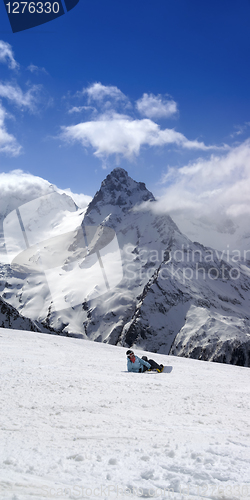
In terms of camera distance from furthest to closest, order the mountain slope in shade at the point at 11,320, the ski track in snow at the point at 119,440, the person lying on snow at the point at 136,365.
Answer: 1. the mountain slope in shade at the point at 11,320
2. the person lying on snow at the point at 136,365
3. the ski track in snow at the point at 119,440

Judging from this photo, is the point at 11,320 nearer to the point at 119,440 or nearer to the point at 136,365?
the point at 136,365

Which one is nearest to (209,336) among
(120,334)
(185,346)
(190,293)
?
(185,346)

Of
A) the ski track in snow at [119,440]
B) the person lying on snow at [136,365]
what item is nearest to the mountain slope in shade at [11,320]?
the person lying on snow at [136,365]

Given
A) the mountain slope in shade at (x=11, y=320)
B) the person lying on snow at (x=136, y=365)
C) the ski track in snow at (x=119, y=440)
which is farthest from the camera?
the mountain slope in shade at (x=11, y=320)

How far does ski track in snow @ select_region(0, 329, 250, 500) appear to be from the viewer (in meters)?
3.56

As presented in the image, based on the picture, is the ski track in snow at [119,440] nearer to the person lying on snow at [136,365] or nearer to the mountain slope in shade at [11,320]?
the person lying on snow at [136,365]

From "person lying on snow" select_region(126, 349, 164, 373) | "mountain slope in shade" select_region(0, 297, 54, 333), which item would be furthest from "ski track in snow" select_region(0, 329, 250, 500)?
"mountain slope in shade" select_region(0, 297, 54, 333)

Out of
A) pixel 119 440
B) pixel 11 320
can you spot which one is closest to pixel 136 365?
pixel 119 440

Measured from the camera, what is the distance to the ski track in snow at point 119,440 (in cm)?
356

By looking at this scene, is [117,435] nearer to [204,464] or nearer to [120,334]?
[204,464]

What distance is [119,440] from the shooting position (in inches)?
182

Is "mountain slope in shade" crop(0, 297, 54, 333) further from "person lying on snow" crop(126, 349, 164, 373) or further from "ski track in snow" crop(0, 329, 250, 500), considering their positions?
"ski track in snow" crop(0, 329, 250, 500)

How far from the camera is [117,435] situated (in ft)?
15.8

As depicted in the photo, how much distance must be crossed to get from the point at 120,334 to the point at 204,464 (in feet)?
623
